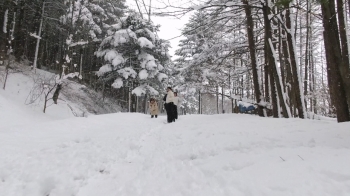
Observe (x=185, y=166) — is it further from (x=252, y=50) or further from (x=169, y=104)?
(x=169, y=104)

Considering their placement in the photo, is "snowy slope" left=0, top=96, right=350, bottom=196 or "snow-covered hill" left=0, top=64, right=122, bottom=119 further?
"snow-covered hill" left=0, top=64, right=122, bottom=119

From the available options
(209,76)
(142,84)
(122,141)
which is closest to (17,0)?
(142,84)

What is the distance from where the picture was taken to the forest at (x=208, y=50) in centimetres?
811

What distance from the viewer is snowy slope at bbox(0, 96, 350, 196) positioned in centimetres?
246

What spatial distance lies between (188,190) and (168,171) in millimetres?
803

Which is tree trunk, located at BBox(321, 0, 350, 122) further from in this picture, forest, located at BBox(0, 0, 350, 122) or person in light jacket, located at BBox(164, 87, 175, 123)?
person in light jacket, located at BBox(164, 87, 175, 123)

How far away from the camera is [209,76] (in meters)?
16.5

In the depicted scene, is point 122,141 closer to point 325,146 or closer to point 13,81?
point 325,146

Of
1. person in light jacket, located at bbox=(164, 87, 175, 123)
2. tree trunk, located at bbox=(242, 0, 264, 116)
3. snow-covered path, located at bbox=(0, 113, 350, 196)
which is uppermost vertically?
tree trunk, located at bbox=(242, 0, 264, 116)

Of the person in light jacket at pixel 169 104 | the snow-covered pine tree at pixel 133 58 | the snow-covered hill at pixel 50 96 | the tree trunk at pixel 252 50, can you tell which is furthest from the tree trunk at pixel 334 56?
the snow-covered pine tree at pixel 133 58

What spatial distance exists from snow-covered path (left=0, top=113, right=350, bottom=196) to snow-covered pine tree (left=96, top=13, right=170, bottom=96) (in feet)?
45.2

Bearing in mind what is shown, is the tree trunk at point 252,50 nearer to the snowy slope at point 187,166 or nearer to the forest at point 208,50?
the forest at point 208,50

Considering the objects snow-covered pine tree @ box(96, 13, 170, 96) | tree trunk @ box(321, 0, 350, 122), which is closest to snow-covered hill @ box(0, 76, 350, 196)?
tree trunk @ box(321, 0, 350, 122)

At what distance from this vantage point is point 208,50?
32.5ft
